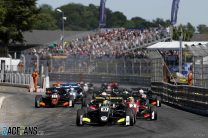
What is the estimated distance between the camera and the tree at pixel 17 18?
7781 cm

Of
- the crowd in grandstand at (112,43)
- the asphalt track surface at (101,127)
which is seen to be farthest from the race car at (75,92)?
the crowd in grandstand at (112,43)

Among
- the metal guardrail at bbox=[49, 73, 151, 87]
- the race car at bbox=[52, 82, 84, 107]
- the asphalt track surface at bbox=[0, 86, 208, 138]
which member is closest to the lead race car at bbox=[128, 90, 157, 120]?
the asphalt track surface at bbox=[0, 86, 208, 138]

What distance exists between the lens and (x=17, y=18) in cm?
7938

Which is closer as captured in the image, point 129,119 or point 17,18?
point 129,119

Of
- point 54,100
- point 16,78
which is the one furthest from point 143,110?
point 16,78

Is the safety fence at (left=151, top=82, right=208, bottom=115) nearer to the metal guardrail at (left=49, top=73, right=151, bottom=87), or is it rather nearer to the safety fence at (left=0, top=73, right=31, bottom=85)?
the metal guardrail at (left=49, top=73, right=151, bottom=87)

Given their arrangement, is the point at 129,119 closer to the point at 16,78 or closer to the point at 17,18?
the point at 16,78

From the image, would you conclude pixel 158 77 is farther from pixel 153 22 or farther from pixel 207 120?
pixel 153 22

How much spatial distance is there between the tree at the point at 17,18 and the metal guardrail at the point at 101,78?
2170cm

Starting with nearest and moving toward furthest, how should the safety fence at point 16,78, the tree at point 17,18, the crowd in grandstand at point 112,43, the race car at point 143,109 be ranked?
the race car at point 143,109 → the safety fence at point 16,78 → the crowd in grandstand at point 112,43 → the tree at point 17,18

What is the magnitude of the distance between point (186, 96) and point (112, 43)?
108 ft

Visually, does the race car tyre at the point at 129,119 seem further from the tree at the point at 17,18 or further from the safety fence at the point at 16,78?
the tree at the point at 17,18

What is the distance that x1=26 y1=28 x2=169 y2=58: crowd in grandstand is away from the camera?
5769 cm

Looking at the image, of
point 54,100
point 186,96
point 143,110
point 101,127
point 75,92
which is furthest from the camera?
point 75,92
